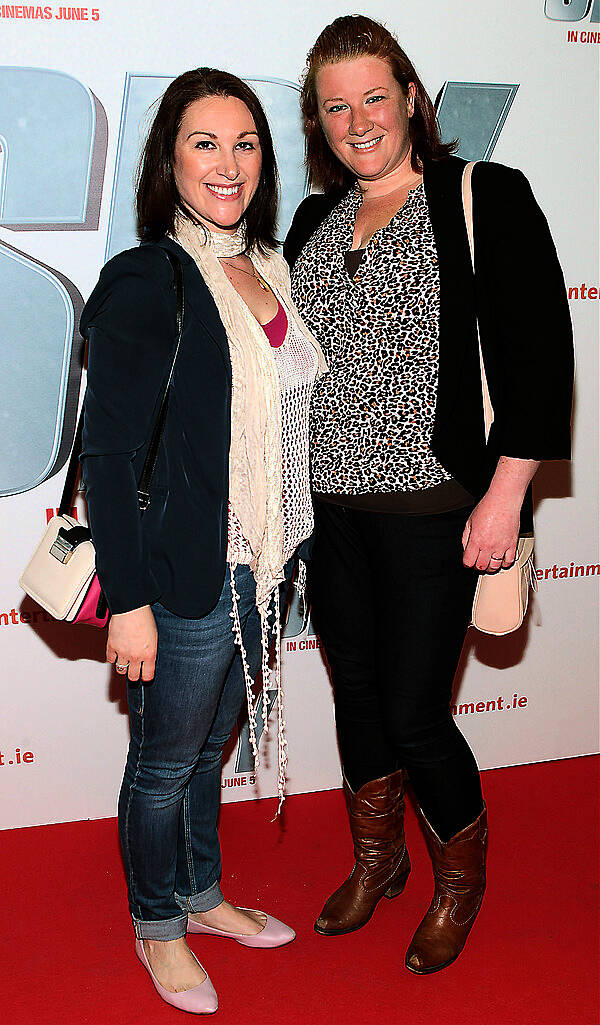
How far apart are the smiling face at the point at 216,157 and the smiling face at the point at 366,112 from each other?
0.20m

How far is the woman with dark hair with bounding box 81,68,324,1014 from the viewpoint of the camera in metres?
1.58

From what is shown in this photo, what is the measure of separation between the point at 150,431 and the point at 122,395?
0.09 meters

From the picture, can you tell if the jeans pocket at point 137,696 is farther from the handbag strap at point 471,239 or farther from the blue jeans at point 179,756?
the handbag strap at point 471,239

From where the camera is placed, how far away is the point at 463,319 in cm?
174

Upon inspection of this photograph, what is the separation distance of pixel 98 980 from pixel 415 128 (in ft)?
6.19

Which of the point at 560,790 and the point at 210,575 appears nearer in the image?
the point at 210,575

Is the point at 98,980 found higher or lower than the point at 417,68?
lower

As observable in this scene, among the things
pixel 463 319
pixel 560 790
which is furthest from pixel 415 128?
pixel 560 790

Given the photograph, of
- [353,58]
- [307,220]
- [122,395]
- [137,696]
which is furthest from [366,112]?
[137,696]

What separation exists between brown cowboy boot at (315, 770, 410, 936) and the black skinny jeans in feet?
Result: 0.17

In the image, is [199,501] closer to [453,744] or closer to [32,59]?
[453,744]

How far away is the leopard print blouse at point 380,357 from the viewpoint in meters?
1.76

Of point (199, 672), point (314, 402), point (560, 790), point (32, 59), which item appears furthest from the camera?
point (560, 790)

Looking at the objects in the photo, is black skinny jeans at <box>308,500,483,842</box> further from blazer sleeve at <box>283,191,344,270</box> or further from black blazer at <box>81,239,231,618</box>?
blazer sleeve at <box>283,191,344,270</box>
